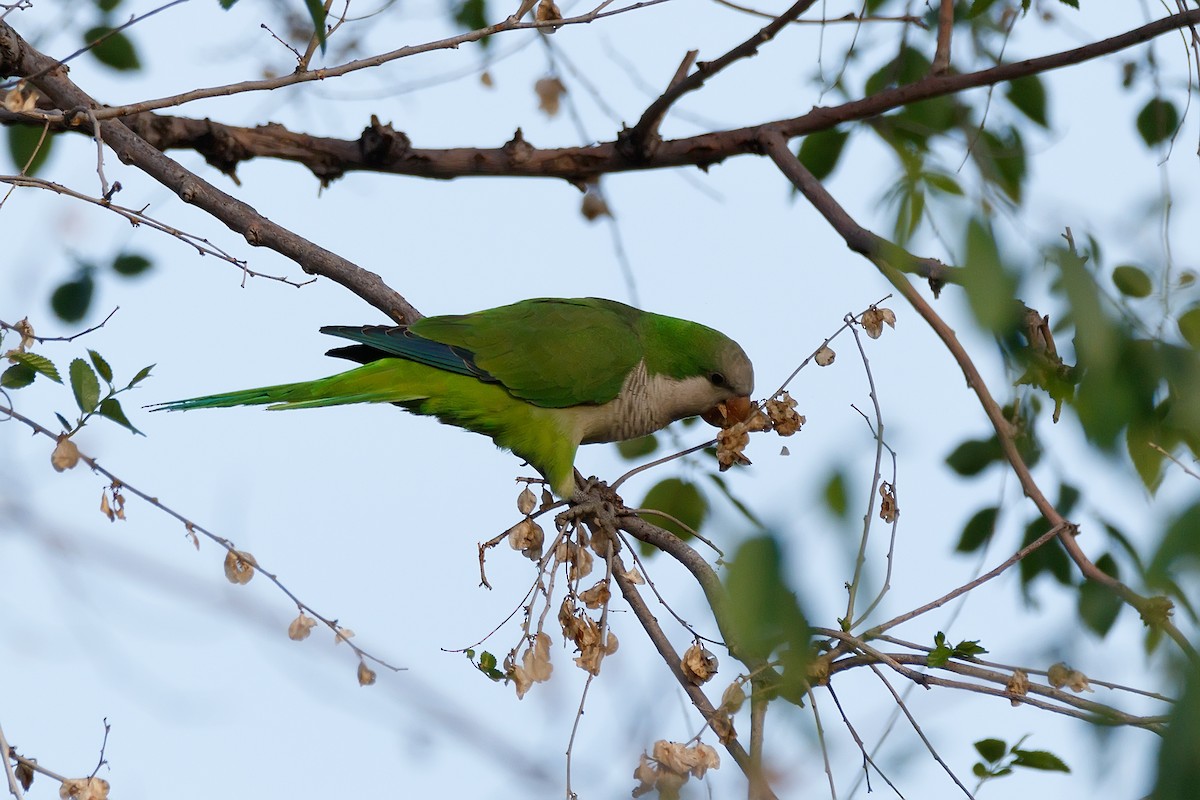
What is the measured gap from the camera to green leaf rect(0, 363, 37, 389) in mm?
2680

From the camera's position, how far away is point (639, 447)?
168 inches


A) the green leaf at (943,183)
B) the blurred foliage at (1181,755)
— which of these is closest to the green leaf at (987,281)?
the green leaf at (943,183)

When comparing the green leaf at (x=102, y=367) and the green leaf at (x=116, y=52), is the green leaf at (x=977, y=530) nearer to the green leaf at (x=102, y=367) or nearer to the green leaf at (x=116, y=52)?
the green leaf at (x=102, y=367)

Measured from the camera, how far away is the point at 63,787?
2566 millimetres

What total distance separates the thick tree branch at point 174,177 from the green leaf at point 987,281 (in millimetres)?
2681

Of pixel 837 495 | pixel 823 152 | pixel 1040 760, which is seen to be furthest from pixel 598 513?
pixel 837 495

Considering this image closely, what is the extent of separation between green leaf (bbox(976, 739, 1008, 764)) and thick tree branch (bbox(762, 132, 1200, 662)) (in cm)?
38

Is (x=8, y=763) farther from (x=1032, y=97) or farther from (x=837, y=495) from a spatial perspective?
(x=1032, y=97)

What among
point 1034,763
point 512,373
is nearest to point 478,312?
point 512,373

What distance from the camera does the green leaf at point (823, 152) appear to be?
4.02m

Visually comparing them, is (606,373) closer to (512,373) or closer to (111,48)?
(512,373)

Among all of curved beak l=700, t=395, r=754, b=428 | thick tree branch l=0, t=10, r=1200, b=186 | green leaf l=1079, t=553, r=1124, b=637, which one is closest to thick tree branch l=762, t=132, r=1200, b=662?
green leaf l=1079, t=553, r=1124, b=637

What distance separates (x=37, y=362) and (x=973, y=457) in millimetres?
2549

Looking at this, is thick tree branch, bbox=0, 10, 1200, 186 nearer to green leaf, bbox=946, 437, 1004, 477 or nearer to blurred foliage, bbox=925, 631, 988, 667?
green leaf, bbox=946, 437, 1004, 477
